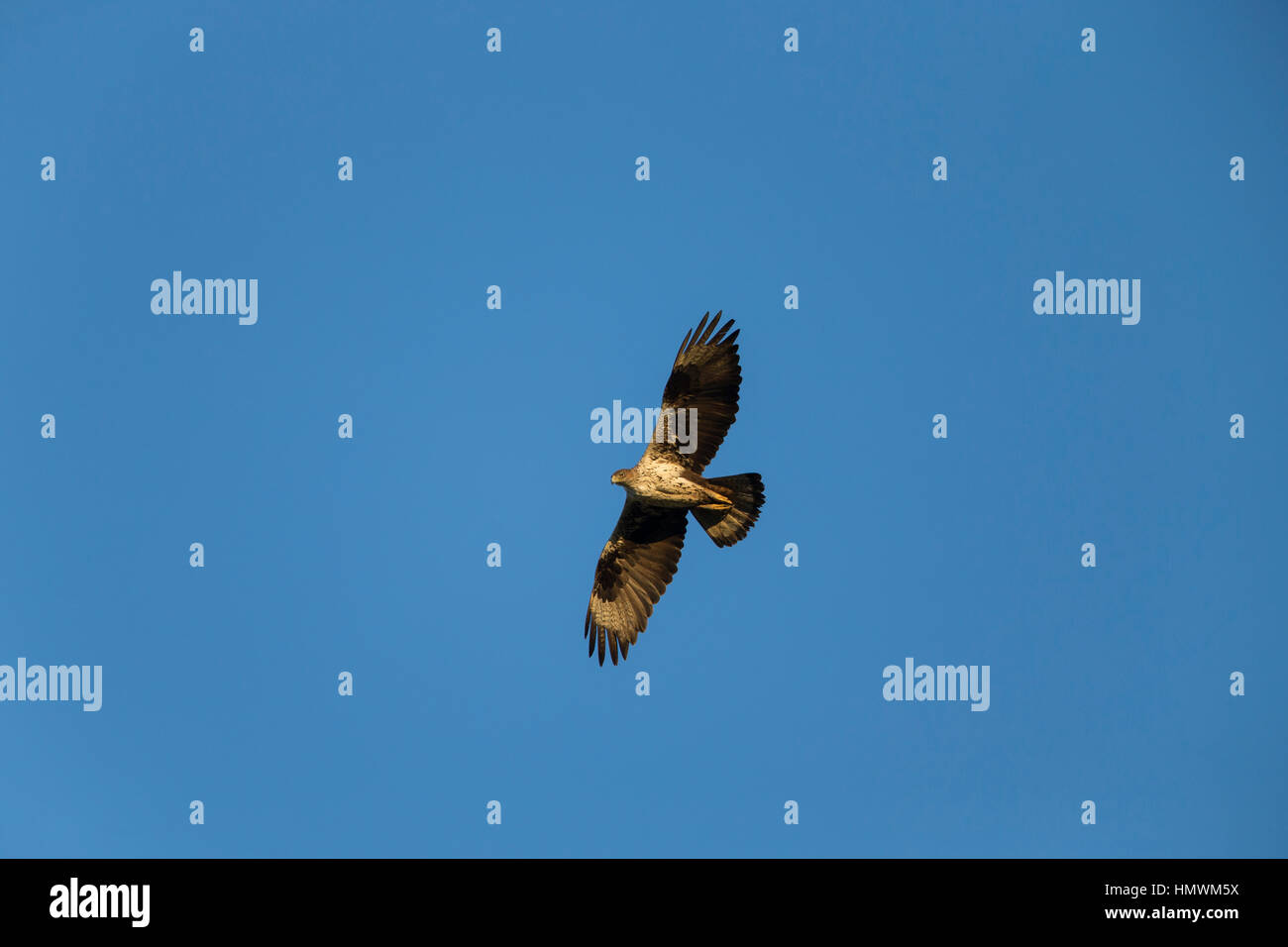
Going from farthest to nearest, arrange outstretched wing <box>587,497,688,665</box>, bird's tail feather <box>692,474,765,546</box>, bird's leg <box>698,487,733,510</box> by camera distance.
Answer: outstretched wing <box>587,497,688,665</box> < bird's tail feather <box>692,474,765,546</box> < bird's leg <box>698,487,733,510</box>

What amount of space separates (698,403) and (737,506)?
127cm

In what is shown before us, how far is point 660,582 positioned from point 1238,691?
11964 millimetres

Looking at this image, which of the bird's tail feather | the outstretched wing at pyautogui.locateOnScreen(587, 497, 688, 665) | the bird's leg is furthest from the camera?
the outstretched wing at pyautogui.locateOnScreen(587, 497, 688, 665)

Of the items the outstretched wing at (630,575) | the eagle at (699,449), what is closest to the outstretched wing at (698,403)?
the eagle at (699,449)

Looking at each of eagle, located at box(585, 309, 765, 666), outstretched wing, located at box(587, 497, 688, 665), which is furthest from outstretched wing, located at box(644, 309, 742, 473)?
outstretched wing, located at box(587, 497, 688, 665)

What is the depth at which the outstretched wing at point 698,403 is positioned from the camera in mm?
13297

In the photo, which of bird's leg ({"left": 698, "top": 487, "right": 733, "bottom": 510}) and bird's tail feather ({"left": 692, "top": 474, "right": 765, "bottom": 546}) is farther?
bird's tail feather ({"left": 692, "top": 474, "right": 765, "bottom": 546})

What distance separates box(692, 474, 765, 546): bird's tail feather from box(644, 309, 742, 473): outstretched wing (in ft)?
1.21

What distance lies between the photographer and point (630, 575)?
1454 cm

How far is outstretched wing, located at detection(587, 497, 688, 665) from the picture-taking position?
14.2m

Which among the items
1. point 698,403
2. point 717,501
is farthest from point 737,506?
point 698,403

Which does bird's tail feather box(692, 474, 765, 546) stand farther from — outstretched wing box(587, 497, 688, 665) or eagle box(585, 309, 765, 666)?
outstretched wing box(587, 497, 688, 665)

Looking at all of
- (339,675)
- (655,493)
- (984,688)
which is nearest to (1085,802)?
(984,688)

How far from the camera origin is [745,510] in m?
13.3
